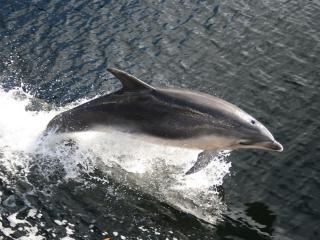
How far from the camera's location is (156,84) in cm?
2303

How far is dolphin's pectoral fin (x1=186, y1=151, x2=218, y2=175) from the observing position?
53.8ft

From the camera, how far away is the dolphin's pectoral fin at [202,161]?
646 inches

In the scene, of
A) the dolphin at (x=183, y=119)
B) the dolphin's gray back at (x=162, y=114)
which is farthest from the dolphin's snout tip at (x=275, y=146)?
the dolphin's gray back at (x=162, y=114)

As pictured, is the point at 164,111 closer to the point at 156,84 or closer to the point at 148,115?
the point at 148,115

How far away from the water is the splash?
0.12 feet

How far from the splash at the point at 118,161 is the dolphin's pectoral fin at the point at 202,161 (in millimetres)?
946

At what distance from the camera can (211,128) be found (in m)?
16.3

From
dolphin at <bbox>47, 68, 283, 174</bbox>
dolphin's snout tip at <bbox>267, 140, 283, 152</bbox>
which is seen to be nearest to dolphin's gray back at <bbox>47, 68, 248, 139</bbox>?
dolphin at <bbox>47, 68, 283, 174</bbox>

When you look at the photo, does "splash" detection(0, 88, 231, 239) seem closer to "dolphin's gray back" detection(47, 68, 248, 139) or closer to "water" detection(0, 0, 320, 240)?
"water" detection(0, 0, 320, 240)

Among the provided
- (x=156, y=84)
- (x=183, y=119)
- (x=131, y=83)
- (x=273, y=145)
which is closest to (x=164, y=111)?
(x=183, y=119)

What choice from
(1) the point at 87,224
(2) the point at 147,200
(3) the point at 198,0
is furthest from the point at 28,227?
(3) the point at 198,0

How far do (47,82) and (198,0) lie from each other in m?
11.3

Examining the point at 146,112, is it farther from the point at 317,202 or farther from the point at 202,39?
the point at 202,39

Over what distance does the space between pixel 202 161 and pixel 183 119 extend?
1424 mm
